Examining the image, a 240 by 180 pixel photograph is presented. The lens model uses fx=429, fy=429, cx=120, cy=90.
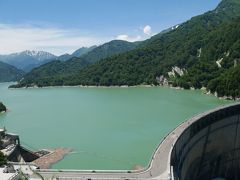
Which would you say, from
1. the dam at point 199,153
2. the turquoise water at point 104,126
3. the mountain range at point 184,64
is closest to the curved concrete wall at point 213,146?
the dam at point 199,153

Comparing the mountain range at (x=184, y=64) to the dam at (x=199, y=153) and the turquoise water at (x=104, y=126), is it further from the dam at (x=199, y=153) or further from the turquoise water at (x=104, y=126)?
the dam at (x=199, y=153)

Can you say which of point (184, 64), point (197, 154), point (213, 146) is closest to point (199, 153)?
point (197, 154)

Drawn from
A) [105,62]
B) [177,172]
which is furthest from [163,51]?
[177,172]

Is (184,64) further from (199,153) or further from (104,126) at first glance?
(199,153)

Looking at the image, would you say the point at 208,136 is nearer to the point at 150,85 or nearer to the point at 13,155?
the point at 13,155

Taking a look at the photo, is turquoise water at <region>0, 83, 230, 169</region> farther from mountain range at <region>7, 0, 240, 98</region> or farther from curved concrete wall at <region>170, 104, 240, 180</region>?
mountain range at <region>7, 0, 240, 98</region>
